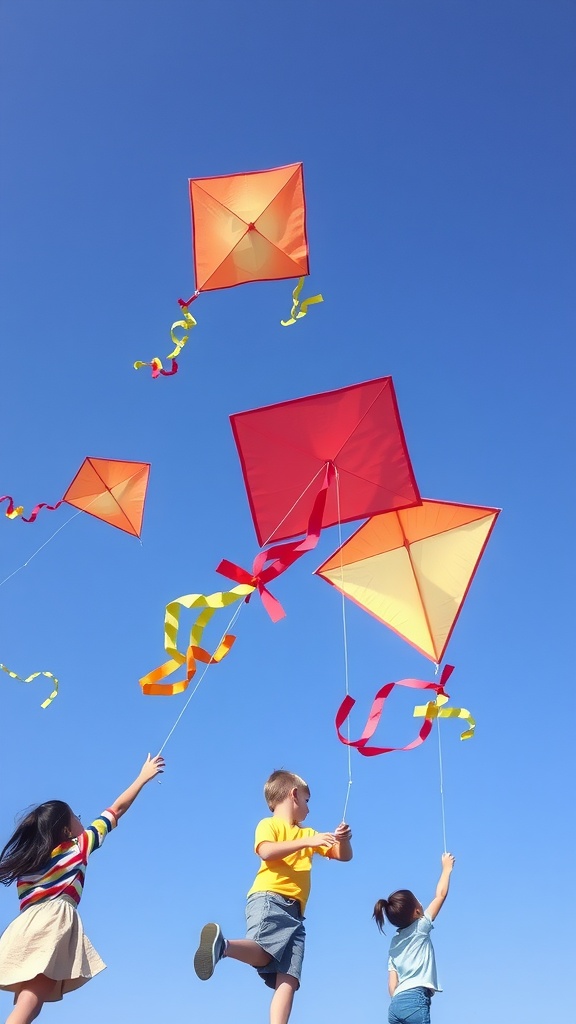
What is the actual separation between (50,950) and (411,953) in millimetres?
2597

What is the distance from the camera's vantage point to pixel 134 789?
472 cm

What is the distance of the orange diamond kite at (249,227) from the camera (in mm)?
8047

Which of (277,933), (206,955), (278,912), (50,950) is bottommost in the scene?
(50,950)

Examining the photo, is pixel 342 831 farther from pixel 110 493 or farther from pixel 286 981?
pixel 110 493

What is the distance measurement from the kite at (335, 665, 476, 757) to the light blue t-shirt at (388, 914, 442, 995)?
1209 millimetres

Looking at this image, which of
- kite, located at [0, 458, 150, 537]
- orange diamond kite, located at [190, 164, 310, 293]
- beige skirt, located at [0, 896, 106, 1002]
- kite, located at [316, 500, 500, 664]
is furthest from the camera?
kite, located at [0, 458, 150, 537]

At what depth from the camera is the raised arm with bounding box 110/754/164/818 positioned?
4.70 m

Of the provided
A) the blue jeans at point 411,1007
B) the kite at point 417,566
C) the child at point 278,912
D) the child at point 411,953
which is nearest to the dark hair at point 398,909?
the child at point 411,953

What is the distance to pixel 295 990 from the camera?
495 cm

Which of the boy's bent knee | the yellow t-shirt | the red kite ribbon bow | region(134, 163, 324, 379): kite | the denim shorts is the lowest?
the boy's bent knee

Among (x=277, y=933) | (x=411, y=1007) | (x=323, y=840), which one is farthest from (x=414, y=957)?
(x=323, y=840)

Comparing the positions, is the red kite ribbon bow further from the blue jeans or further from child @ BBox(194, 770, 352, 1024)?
the blue jeans

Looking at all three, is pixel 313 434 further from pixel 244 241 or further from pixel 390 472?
pixel 244 241

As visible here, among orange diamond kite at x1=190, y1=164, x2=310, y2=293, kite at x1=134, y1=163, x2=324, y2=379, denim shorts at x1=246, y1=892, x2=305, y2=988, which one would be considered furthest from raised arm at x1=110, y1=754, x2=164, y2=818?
orange diamond kite at x1=190, y1=164, x2=310, y2=293
